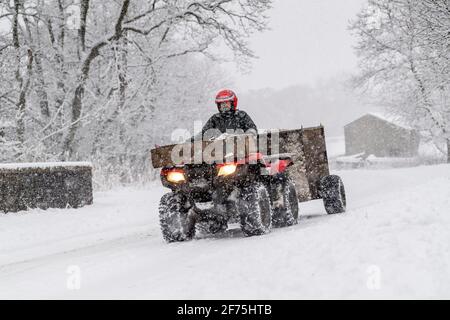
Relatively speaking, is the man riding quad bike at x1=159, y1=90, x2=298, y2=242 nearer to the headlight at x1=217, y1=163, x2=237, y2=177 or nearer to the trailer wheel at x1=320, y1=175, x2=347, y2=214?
the headlight at x1=217, y1=163, x2=237, y2=177

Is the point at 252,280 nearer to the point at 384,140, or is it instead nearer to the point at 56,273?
the point at 56,273

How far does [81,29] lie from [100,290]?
44.6ft

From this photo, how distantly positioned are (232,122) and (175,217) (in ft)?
6.73

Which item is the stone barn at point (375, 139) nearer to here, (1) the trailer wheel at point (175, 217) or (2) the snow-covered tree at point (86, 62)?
(2) the snow-covered tree at point (86, 62)

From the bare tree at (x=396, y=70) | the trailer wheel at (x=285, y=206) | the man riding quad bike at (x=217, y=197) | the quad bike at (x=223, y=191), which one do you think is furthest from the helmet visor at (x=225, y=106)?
the bare tree at (x=396, y=70)

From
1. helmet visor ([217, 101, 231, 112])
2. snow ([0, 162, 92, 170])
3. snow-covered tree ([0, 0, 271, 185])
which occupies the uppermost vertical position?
snow-covered tree ([0, 0, 271, 185])

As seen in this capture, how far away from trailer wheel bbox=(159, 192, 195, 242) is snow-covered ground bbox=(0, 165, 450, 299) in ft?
0.63

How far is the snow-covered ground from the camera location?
11.7 ft

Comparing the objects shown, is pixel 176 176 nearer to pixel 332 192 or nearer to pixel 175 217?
pixel 175 217

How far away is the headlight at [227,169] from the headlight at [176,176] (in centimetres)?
51

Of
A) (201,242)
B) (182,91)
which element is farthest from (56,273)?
(182,91)

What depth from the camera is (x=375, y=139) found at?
57000 millimetres

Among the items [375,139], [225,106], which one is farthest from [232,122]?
[375,139]

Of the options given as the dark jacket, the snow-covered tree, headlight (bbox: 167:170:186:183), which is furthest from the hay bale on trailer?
headlight (bbox: 167:170:186:183)
